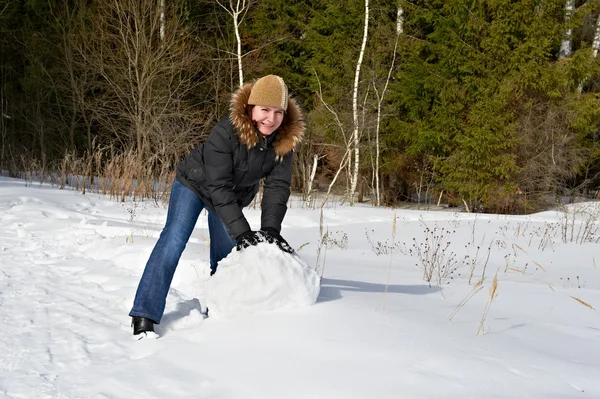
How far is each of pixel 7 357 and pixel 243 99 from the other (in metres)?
1.70

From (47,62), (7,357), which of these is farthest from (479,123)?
(47,62)

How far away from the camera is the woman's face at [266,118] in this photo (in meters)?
2.91

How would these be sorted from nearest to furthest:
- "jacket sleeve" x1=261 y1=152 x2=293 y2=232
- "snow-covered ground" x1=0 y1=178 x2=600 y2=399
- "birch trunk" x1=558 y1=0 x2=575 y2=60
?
"snow-covered ground" x1=0 y1=178 x2=600 y2=399, "jacket sleeve" x1=261 y1=152 x2=293 y2=232, "birch trunk" x1=558 y1=0 x2=575 y2=60

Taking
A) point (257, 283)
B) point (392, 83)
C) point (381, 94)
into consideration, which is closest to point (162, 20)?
point (381, 94)

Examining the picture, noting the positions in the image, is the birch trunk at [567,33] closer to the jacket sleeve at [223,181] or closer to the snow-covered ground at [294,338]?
the snow-covered ground at [294,338]

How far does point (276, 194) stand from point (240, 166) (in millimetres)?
270

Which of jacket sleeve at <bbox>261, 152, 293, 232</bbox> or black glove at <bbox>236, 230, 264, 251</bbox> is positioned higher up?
jacket sleeve at <bbox>261, 152, 293, 232</bbox>

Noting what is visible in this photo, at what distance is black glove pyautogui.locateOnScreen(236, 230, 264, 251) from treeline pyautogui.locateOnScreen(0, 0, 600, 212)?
33.6ft

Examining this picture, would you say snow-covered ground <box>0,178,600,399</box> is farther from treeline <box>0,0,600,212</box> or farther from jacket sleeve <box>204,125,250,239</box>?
treeline <box>0,0,600,212</box>

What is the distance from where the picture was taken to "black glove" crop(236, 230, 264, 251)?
277 cm

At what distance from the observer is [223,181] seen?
2.89 meters

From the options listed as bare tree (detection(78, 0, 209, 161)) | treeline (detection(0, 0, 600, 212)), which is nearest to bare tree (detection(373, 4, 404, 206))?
treeline (detection(0, 0, 600, 212))

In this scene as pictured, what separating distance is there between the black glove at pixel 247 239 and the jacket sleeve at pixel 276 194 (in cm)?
20

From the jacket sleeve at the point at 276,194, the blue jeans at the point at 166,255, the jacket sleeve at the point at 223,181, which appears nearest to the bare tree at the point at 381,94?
the jacket sleeve at the point at 276,194
